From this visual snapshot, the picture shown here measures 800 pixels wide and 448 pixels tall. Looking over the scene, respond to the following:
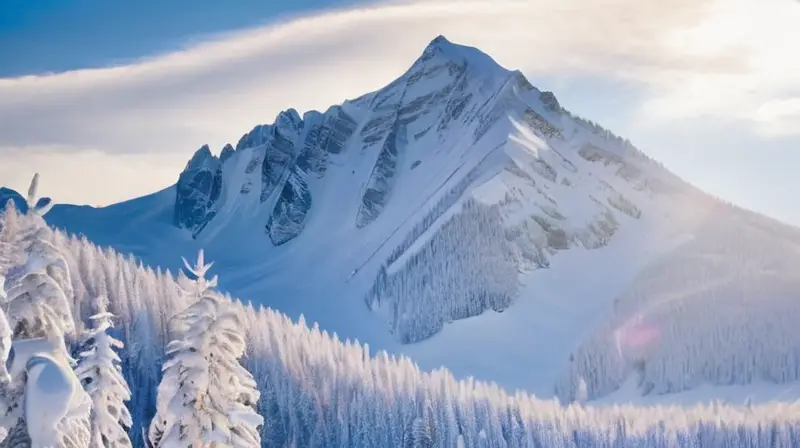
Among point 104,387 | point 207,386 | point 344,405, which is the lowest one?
point 207,386

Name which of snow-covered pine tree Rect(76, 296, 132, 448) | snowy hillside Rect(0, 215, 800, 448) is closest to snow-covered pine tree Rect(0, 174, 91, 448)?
snow-covered pine tree Rect(76, 296, 132, 448)

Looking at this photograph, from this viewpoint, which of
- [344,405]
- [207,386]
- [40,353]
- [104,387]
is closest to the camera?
[40,353]

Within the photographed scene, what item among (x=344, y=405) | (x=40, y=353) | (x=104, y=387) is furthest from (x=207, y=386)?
(x=344, y=405)

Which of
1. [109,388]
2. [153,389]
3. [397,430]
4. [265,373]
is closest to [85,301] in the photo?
[153,389]

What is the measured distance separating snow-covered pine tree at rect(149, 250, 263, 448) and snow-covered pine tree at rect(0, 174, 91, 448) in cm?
195

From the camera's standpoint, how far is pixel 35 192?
74.1 ft

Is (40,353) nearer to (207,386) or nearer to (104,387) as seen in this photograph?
(207,386)

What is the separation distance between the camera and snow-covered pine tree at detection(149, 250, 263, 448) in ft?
73.2

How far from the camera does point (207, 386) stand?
2248 centimetres

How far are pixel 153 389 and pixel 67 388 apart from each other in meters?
112

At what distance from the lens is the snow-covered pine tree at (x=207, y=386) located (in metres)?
22.3

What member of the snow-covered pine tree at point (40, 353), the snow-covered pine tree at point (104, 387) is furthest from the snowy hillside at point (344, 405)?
the snow-covered pine tree at point (40, 353)

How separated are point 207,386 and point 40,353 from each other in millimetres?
3971

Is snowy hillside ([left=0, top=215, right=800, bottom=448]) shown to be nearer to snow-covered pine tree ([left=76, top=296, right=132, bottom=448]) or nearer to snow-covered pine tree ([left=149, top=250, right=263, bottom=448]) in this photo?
snow-covered pine tree ([left=76, top=296, right=132, bottom=448])
